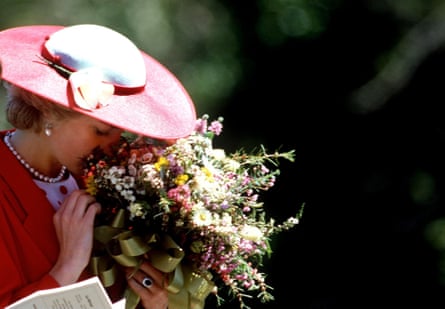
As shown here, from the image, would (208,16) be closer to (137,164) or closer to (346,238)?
(346,238)

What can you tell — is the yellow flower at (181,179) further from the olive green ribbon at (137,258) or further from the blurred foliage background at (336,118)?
the blurred foliage background at (336,118)

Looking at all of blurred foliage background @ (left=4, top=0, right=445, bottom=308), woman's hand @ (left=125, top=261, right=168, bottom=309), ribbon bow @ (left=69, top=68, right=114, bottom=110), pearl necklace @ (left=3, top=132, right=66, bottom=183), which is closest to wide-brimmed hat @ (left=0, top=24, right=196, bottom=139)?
ribbon bow @ (left=69, top=68, right=114, bottom=110)

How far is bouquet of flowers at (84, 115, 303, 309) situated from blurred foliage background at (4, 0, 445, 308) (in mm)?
2119

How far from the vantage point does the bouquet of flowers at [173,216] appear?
2.22 m

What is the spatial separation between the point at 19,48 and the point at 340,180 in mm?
3042

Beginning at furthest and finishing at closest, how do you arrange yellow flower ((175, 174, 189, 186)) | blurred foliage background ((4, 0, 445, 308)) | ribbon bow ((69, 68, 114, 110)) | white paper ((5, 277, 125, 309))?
blurred foliage background ((4, 0, 445, 308)) < yellow flower ((175, 174, 189, 186)) < ribbon bow ((69, 68, 114, 110)) < white paper ((5, 277, 125, 309))

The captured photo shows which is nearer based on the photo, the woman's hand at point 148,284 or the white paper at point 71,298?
the white paper at point 71,298

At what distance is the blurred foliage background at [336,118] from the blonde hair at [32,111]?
2153 mm

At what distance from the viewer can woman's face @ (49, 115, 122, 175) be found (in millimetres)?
2240

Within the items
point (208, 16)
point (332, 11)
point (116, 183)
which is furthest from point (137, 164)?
point (332, 11)

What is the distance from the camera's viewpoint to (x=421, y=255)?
5.22m

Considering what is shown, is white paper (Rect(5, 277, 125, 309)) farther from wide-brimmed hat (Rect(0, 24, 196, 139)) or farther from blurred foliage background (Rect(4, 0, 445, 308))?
blurred foliage background (Rect(4, 0, 445, 308))

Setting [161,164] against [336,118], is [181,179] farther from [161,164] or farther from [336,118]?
[336,118]

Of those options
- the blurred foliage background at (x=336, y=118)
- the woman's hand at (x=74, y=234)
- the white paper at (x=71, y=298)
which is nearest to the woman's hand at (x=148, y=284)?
the woman's hand at (x=74, y=234)
